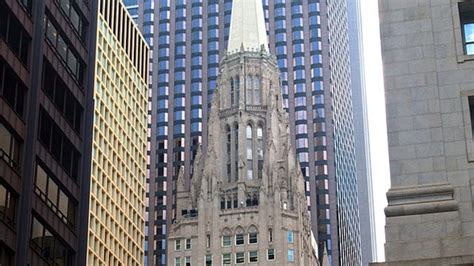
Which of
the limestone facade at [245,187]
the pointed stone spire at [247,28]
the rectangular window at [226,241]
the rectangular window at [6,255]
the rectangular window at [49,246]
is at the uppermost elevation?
the pointed stone spire at [247,28]

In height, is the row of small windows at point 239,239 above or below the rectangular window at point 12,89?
above

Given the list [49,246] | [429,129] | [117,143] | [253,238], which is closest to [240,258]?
[253,238]

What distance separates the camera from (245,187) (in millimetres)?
170500

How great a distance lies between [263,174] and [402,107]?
449ft

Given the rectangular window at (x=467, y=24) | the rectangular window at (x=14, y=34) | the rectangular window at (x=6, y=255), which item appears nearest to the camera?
the rectangular window at (x=467, y=24)

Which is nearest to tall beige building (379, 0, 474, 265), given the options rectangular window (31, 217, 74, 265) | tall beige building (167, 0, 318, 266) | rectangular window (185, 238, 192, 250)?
rectangular window (31, 217, 74, 265)

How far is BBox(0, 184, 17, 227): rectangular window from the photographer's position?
54250 millimetres

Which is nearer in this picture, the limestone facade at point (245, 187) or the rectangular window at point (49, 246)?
the rectangular window at point (49, 246)

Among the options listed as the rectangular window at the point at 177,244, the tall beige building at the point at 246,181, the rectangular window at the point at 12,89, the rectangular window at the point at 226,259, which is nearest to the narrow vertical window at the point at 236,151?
the tall beige building at the point at 246,181

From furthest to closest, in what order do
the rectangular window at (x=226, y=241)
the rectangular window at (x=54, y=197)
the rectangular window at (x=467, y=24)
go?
the rectangular window at (x=226, y=241) → the rectangular window at (x=54, y=197) → the rectangular window at (x=467, y=24)

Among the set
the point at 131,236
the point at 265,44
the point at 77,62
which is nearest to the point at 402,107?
the point at 77,62

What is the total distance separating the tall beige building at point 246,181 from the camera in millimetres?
161250

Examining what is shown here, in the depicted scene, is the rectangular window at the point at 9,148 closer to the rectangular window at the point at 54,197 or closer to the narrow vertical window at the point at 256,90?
the rectangular window at the point at 54,197

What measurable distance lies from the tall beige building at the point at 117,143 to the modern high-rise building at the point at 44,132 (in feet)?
204
